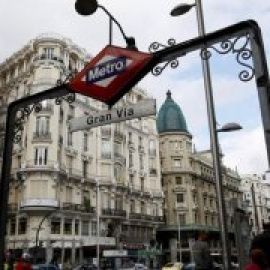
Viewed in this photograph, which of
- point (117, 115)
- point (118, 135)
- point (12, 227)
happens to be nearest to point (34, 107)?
point (117, 115)

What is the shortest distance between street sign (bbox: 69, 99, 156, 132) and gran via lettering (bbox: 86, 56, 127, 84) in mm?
496

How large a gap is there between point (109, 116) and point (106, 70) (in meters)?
0.66

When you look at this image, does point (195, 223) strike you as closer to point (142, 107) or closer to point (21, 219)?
point (21, 219)

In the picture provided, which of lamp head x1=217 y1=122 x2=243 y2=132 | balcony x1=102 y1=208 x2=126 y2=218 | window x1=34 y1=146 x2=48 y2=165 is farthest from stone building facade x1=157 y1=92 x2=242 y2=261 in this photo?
lamp head x1=217 y1=122 x2=243 y2=132

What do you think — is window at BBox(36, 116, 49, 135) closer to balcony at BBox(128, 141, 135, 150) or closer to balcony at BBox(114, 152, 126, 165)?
balcony at BBox(114, 152, 126, 165)

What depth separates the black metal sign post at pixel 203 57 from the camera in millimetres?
4648

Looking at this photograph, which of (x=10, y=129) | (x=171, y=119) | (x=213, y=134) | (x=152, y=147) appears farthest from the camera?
(x=171, y=119)

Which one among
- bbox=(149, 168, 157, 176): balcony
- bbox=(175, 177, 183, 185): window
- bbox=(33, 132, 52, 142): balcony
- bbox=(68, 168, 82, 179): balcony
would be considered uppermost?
bbox=(33, 132, 52, 142): balcony

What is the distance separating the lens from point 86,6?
6.20 meters

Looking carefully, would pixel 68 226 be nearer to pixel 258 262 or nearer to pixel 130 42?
pixel 130 42

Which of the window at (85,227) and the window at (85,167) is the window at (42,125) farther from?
the window at (85,227)

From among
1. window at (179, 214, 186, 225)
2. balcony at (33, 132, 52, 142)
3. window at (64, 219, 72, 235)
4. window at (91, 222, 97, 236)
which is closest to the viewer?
balcony at (33, 132, 52, 142)

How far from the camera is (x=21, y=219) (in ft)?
146

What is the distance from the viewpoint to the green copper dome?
69.8 m
